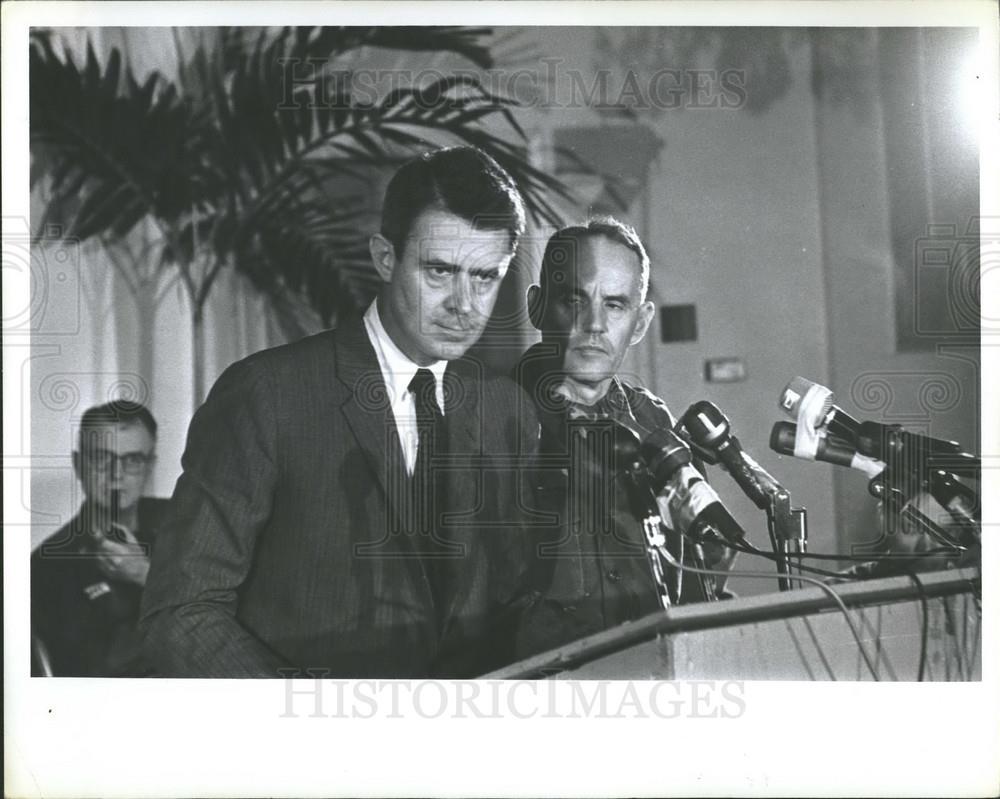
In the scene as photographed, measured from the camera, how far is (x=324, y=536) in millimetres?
3113

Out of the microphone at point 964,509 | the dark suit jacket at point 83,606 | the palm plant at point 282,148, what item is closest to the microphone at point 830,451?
the microphone at point 964,509

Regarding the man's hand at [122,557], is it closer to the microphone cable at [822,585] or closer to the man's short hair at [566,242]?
the man's short hair at [566,242]

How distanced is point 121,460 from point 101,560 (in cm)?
30

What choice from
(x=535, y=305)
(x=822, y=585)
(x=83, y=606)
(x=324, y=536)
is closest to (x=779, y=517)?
(x=822, y=585)

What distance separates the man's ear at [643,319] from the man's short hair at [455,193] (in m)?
0.42

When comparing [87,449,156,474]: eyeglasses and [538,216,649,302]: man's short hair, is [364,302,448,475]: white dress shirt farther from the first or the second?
[87,449,156,474]: eyeglasses

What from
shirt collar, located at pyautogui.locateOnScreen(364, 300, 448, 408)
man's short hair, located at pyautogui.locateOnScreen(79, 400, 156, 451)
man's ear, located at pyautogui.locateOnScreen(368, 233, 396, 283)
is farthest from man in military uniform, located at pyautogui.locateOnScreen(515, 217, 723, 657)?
man's short hair, located at pyautogui.locateOnScreen(79, 400, 156, 451)

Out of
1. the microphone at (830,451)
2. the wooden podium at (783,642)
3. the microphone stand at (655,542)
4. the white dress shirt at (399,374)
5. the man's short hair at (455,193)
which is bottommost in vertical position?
the wooden podium at (783,642)

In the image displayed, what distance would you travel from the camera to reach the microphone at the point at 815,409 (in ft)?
10.4

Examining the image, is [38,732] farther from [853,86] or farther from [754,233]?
[853,86]

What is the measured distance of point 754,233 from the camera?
3.16 m

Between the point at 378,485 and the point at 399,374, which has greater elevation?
the point at 399,374

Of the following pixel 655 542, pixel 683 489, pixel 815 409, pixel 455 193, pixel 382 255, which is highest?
Answer: pixel 455 193

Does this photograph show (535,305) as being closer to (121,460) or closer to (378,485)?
(378,485)
